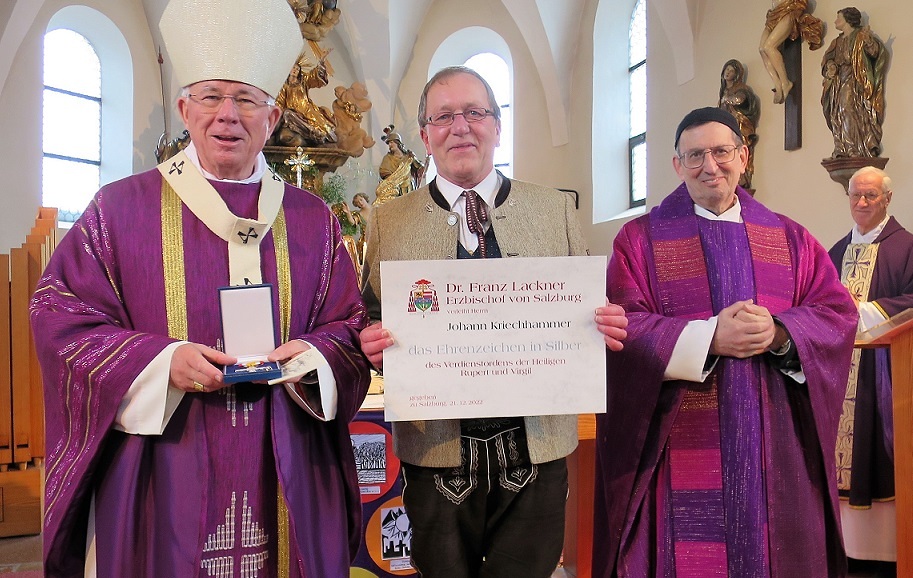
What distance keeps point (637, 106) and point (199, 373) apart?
10.3m

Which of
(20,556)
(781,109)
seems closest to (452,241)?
(20,556)

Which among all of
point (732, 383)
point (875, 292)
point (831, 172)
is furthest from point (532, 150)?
point (732, 383)

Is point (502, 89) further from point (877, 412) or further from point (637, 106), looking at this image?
point (877, 412)

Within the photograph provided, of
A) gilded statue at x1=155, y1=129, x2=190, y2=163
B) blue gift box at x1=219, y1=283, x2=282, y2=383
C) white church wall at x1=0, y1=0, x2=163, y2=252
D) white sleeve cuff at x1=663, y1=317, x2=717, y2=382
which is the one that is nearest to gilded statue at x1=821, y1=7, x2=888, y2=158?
white sleeve cuff at x1=663, y1=317, x2=717, y2=382

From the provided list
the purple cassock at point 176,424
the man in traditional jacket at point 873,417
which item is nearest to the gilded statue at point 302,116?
the man in traditional jacket at point 873,417

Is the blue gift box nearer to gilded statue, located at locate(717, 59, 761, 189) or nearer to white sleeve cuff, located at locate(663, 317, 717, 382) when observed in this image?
white sleeve cuff, located at locate(663, 317, 717, 382)

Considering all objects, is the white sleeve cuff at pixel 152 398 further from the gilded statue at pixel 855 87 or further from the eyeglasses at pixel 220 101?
the gilded statue at pixel 855 87

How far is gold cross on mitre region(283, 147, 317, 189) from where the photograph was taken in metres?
9.73

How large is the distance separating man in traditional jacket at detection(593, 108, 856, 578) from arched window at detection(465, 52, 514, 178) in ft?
35.4

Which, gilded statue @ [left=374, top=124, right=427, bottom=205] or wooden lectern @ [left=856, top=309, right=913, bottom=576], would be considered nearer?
wooden lectern @ [left=856, top=309, right=913, bottom=576]

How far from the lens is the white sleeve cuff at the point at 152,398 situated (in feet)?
6.49

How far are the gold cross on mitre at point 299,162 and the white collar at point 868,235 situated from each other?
6.29 meters

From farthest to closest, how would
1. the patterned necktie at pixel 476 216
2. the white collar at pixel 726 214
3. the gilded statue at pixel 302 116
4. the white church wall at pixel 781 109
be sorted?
the gilded statue at pixel 302 116, the white church wall at pixel 781 109, the white collar at pixel 726 214, the patterned necktie at pixel 476 216

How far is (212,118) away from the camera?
6.94ft
